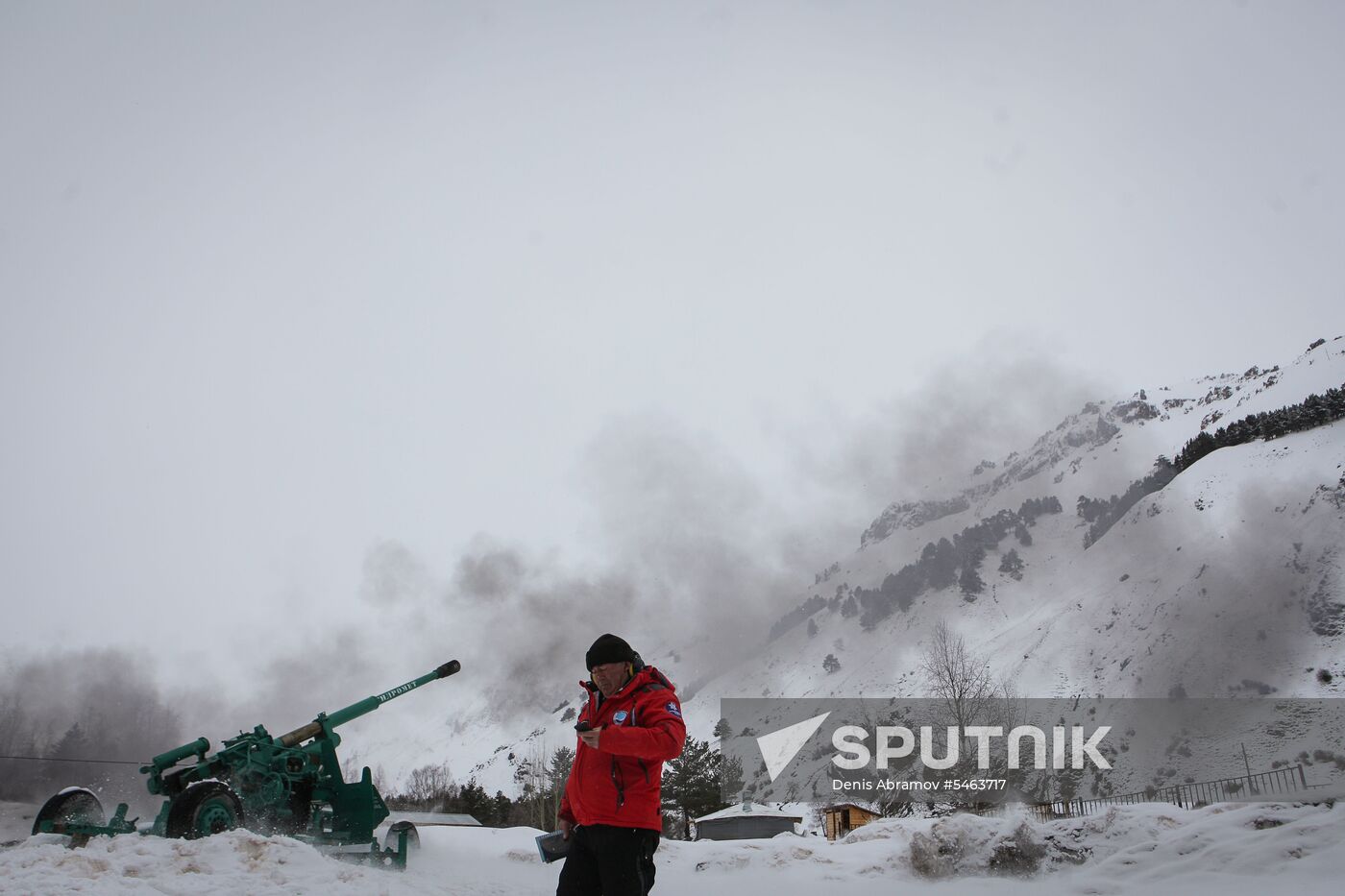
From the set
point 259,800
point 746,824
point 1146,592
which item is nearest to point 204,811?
point 259,800

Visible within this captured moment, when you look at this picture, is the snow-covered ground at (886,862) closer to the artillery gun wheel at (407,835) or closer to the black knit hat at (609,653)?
the artillery gun wheel at (407,835)

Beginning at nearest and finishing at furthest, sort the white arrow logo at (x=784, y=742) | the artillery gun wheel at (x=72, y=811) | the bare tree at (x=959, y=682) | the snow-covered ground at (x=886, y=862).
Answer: the snow-covered ground at (x=886, y=862)
the artillery gun wheel at (x=72, y=811)
the bare tree at (x=959, y=682)
the white arrow logo at (x=784, y=742)

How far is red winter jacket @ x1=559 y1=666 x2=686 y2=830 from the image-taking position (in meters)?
4.06

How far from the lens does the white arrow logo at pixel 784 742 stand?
90.9 metres

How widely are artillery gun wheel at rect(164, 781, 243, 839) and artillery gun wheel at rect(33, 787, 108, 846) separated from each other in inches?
37.0

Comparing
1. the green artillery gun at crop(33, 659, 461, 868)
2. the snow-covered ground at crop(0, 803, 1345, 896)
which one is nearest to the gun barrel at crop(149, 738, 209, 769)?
the green artillery gun at crop(33, 659, 461, 868)

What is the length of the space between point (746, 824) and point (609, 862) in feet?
123

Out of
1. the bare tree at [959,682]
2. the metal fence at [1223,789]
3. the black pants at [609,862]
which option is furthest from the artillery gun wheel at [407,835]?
the bare tree at [959,682]

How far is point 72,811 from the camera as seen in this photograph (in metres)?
10.7

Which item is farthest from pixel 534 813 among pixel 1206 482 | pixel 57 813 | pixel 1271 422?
pixel 1271 422

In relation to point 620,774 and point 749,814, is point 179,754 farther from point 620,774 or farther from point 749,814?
point 749,814

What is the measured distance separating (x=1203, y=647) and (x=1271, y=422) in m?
39.5

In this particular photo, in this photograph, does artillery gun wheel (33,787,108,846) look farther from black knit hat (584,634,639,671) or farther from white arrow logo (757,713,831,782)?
white arrow logo (757,713,831,782)

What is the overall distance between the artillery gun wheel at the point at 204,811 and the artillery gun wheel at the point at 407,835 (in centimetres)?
273
